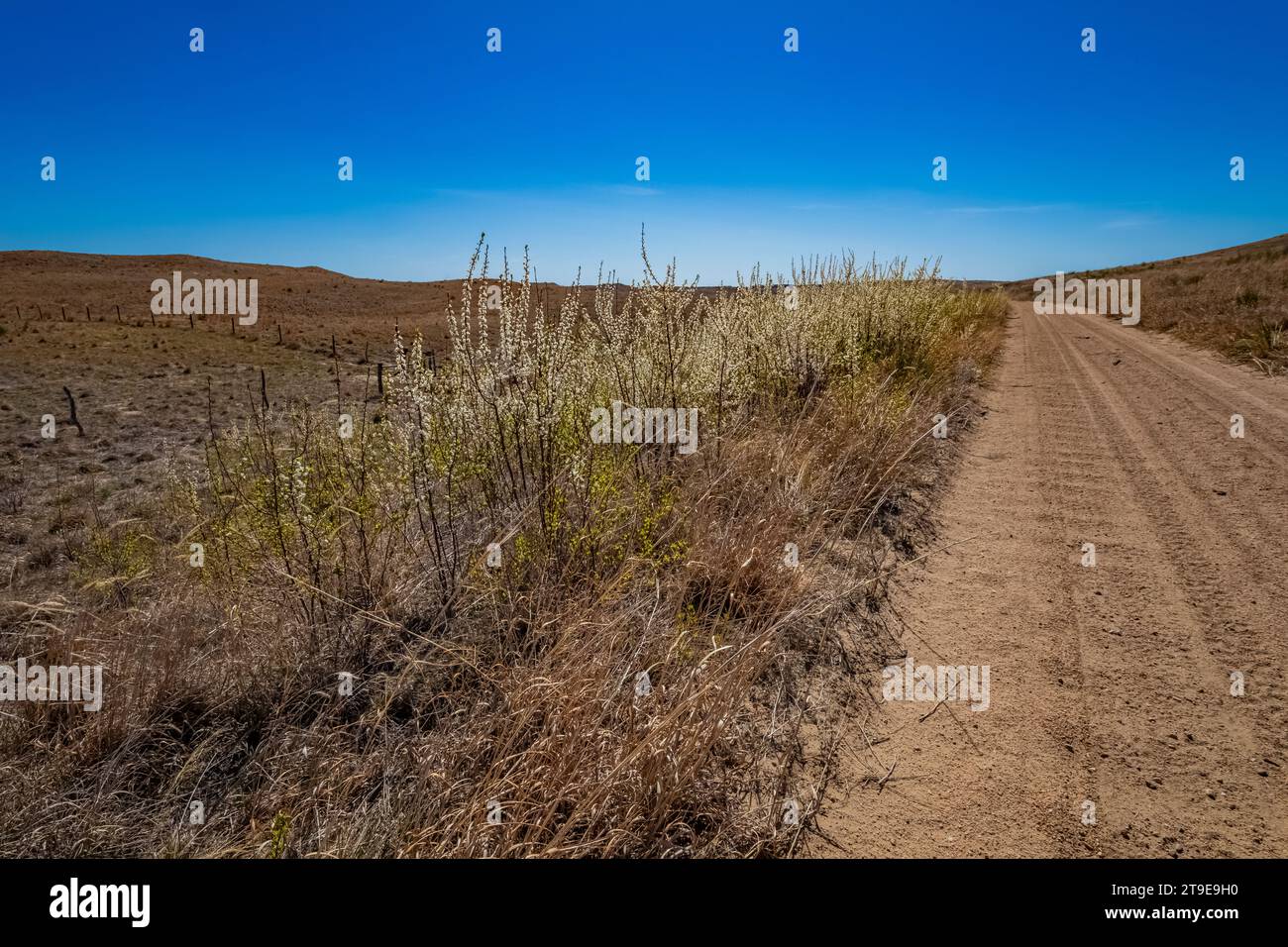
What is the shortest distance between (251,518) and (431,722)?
1.70 m

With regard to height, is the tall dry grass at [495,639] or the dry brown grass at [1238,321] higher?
the dry brown grass at [1238,321]

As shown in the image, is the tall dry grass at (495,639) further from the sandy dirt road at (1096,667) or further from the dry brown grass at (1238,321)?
the dry brown grass at (1238,321)

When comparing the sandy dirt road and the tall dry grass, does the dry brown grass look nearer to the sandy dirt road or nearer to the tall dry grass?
the sandy dirt road

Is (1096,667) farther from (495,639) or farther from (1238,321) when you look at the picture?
(1238,321)

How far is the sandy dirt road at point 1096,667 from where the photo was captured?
196 cm

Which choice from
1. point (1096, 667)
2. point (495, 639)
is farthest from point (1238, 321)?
point (495, 639)

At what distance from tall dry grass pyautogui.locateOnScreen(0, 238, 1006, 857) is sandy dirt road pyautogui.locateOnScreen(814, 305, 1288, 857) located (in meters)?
0.31

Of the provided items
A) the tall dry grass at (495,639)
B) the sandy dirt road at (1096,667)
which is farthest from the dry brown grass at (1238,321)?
the tall dry grass at (495,639)

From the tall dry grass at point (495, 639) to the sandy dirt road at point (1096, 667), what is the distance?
31 centimetres

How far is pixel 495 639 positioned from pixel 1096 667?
248 cm
